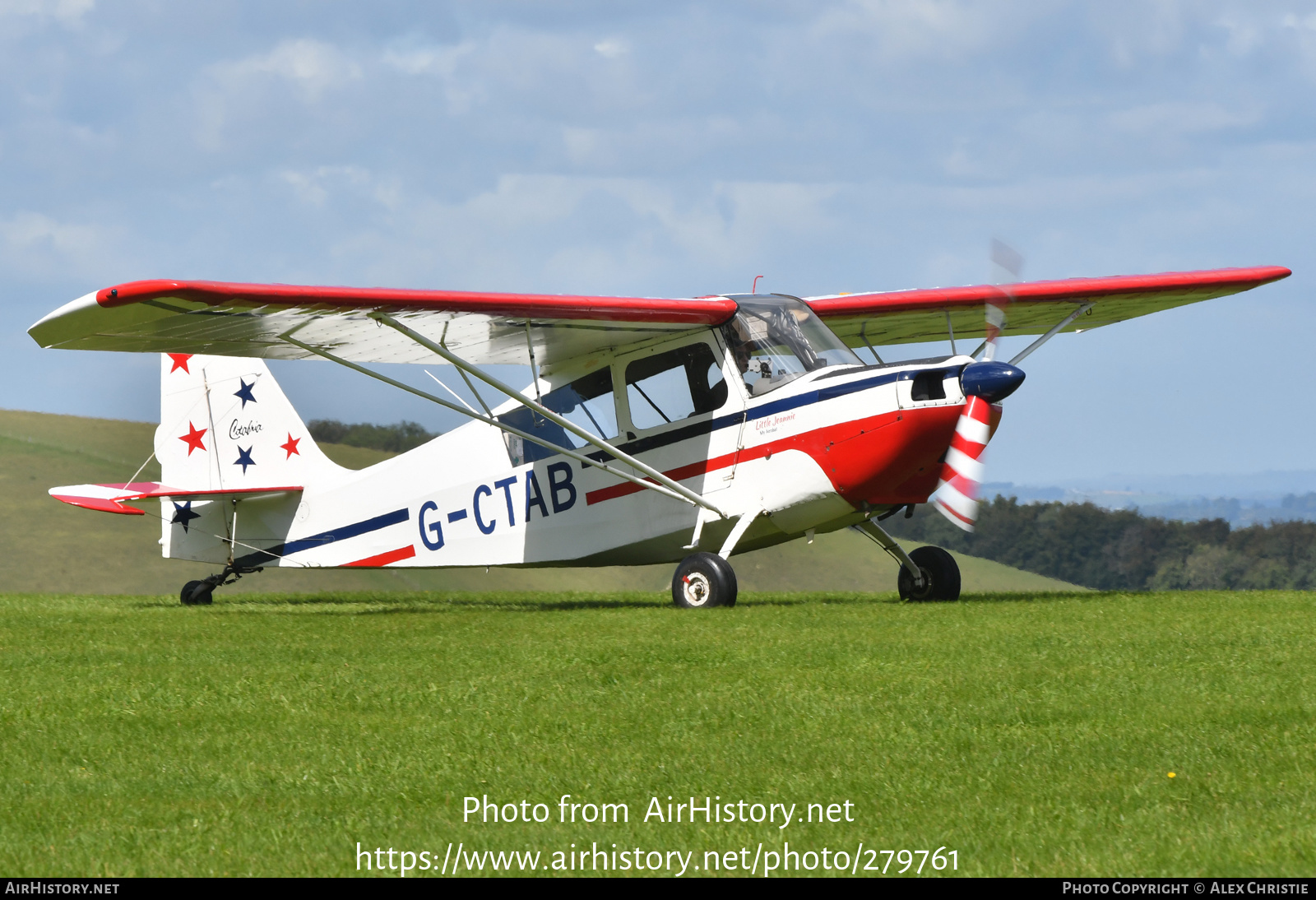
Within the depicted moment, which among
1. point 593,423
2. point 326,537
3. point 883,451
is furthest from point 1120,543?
point 883,451

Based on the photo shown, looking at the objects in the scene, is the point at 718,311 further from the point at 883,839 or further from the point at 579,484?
the point at 883,839

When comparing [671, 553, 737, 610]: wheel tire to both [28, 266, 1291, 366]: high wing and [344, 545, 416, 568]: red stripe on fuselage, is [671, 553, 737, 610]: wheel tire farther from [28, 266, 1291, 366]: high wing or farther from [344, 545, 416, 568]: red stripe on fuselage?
[344, 545, 416, 568]: red stripe on fuselage

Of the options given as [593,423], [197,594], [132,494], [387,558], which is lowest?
[197,594]

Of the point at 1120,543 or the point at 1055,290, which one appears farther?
the point at 1120,543

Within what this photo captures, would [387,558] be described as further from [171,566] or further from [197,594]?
[171,566]

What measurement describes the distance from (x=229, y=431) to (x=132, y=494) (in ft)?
4.39

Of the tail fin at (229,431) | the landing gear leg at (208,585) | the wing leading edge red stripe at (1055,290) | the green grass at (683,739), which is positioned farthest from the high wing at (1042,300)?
the landing gear leg at (208,585)

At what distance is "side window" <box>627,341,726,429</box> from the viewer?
43.1 ft

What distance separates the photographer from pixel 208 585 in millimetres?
16344

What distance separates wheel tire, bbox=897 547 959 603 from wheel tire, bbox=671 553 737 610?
2142 mm

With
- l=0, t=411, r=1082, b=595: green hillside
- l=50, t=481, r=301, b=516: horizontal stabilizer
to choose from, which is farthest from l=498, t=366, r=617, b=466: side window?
l=50, t=481, r=301, b=516: horizontal stabilizer

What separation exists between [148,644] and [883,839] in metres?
7.19

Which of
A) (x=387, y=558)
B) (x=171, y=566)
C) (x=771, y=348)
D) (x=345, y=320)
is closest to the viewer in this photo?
(x=345, y=320)
